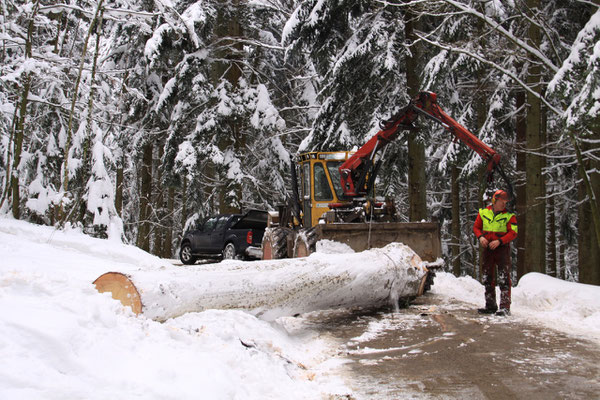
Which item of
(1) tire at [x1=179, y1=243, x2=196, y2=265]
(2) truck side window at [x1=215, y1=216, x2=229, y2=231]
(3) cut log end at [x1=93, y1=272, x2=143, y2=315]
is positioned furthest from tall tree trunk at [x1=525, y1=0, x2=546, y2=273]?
(1) tire at [x1=179, y1=243, x2=196, y2=265]

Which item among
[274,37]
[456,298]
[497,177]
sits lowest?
[456,298]

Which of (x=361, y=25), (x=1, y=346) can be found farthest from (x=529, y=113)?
(x=1, y=346)

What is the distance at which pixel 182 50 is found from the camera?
62.6 ft

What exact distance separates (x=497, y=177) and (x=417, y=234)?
38.5ft

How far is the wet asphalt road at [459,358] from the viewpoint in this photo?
4184mm

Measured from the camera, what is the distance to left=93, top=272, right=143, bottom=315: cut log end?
5188 millimetres

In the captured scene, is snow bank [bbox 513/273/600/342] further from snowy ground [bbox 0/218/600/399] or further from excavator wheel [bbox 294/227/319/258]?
excavator wheel [bbox 294/227/319/258]

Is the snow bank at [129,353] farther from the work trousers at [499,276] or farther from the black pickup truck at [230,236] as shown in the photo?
the black pickup truck at [230,236]

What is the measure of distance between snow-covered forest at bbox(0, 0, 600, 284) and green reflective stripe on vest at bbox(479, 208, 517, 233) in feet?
1.60

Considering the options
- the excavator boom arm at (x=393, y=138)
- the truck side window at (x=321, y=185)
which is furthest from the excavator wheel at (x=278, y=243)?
the excavator boom arm at (x=393, y=138)

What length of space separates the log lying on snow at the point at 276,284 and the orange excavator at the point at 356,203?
47.1 inches

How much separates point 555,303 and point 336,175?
5.43 m

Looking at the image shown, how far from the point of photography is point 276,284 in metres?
6.36

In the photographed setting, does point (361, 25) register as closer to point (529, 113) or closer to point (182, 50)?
point (529, 113)
